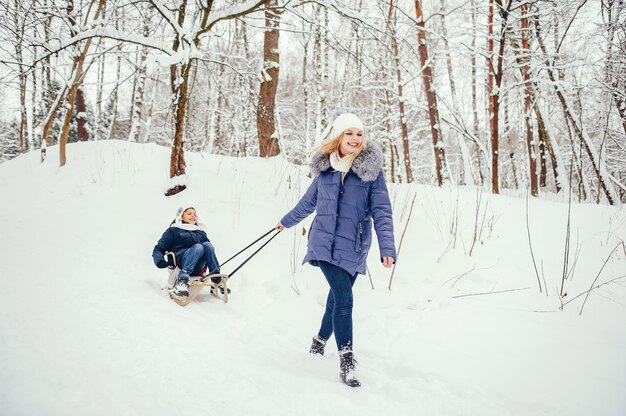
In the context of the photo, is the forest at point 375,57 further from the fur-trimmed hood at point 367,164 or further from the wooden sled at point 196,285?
the wooden sled at point 196,285

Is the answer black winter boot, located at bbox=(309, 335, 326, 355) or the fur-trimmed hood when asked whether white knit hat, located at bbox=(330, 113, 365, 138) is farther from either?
black winter boot, located at bbox=(309, 335, 326, 355)

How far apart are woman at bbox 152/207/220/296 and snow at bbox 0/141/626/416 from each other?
0.31 meters

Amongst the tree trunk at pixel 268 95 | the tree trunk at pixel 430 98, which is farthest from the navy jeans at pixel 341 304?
the tree trunk at pixel 430 98

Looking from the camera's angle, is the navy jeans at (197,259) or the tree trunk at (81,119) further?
the tree trunk at (81,119)

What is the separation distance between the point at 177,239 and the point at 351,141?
2422 millimetres

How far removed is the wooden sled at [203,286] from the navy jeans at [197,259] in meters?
0.12

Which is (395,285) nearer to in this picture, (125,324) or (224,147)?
(125,324)

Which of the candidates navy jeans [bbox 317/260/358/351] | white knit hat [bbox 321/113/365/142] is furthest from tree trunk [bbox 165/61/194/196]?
navy jeans [bbox 317/260/358/351]

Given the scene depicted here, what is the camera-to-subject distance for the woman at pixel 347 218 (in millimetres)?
2088

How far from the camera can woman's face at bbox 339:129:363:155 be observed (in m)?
2.21

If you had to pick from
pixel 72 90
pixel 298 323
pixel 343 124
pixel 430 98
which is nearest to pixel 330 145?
pixel 343 124

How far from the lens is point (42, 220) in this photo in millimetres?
4953

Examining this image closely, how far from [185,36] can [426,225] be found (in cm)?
421

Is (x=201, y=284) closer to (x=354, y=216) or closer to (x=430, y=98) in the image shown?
(x=354, y=216)
